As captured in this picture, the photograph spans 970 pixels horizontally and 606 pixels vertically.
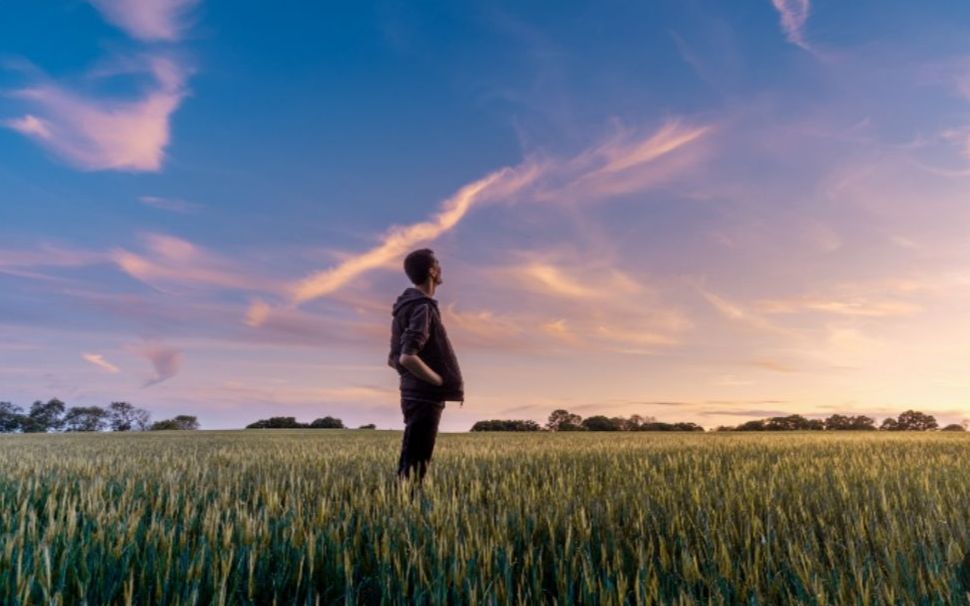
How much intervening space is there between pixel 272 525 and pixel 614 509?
2.42m

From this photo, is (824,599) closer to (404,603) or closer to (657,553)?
(657,553)

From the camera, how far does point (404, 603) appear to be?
2619 mm

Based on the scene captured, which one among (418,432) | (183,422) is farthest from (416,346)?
(183,422)

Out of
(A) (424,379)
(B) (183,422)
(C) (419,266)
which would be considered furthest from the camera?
(B) (183,422)

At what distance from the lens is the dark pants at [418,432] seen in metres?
5.44

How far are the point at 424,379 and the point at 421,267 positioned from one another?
3.51 ft

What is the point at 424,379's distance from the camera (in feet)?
17.1

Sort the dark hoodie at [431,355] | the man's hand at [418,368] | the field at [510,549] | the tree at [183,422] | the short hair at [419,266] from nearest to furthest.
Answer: the field at [510,549], the man's hand at [418,368], the dark hoodie at [431,355], the short hair at [419,266], the tree at [183,422]

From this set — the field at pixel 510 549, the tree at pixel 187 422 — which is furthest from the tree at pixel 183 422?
the field at pixel 510 549

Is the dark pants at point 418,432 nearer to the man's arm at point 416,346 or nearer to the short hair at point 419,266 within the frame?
the man's arm at point 416,346

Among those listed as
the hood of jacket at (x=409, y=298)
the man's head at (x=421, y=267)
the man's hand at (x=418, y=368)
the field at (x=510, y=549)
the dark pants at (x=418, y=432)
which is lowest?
the field at (x=510, y=549)

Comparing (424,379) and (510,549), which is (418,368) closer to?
(424,379)

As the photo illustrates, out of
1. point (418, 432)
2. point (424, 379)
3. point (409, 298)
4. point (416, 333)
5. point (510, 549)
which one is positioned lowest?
point (510, 549)

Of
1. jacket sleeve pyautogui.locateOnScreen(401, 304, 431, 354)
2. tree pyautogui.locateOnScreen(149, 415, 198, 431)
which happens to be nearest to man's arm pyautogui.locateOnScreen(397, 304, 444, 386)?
jacket sleeve pyautogui.locateOnScreen(401, 304, 431, 354)
